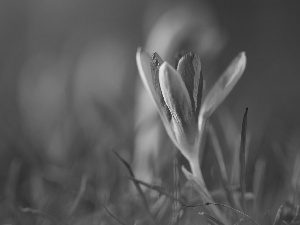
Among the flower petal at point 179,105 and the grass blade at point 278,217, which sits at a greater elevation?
the flower petal at point 179,105

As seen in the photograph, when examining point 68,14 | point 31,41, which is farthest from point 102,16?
point 31,41

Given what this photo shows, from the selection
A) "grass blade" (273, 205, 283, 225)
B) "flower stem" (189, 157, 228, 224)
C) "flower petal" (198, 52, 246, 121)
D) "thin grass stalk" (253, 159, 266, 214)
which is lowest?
"thin grass stalk" (253, 159, 266, 214)

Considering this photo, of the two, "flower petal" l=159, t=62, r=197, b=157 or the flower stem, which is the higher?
"flower petal" l=159, t=62, r=197, b=157

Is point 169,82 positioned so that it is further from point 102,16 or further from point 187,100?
point 102,16

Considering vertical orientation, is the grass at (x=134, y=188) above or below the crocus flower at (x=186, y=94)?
below

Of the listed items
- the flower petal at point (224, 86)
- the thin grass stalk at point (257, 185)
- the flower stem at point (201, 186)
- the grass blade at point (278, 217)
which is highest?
the flower petal at point (224, 86)

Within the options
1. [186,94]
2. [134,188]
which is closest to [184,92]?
[186,94]

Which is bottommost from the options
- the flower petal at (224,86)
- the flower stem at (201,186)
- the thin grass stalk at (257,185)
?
the thin grass stalk at (257,185)
